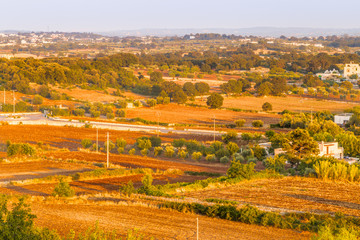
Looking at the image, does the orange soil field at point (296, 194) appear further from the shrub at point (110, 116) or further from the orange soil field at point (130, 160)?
the shrub at point (110, 116)

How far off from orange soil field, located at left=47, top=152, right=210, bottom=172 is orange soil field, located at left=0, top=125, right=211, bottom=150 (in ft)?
11.1

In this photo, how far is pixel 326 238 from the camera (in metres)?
9.55

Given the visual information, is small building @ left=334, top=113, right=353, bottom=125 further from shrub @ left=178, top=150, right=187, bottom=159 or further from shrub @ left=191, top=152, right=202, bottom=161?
shrub @ left=178, top=150, right=187, bottom=159

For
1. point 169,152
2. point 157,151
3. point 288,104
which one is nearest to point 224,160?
point 169,152

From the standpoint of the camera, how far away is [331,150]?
26.8m

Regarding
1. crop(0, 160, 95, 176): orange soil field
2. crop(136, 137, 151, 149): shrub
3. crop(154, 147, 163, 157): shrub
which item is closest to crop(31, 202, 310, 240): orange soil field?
crop(0, 160, 95, 176): orange soil field

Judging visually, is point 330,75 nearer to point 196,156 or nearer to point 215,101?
point 215,101

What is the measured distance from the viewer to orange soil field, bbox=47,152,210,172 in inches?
1021

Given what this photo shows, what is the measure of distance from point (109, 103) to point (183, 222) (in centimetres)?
4238

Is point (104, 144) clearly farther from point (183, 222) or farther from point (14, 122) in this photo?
point (183, 222)

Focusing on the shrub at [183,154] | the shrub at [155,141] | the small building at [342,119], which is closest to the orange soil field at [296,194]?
the shrub at [183,154]

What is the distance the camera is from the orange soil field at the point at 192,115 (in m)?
47.1

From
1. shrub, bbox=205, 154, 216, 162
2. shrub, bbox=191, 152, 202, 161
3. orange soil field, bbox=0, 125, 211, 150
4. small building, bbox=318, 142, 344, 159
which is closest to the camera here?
small building, bbox=318, 142, 344, 159

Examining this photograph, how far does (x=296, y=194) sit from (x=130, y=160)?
36.3 ft
